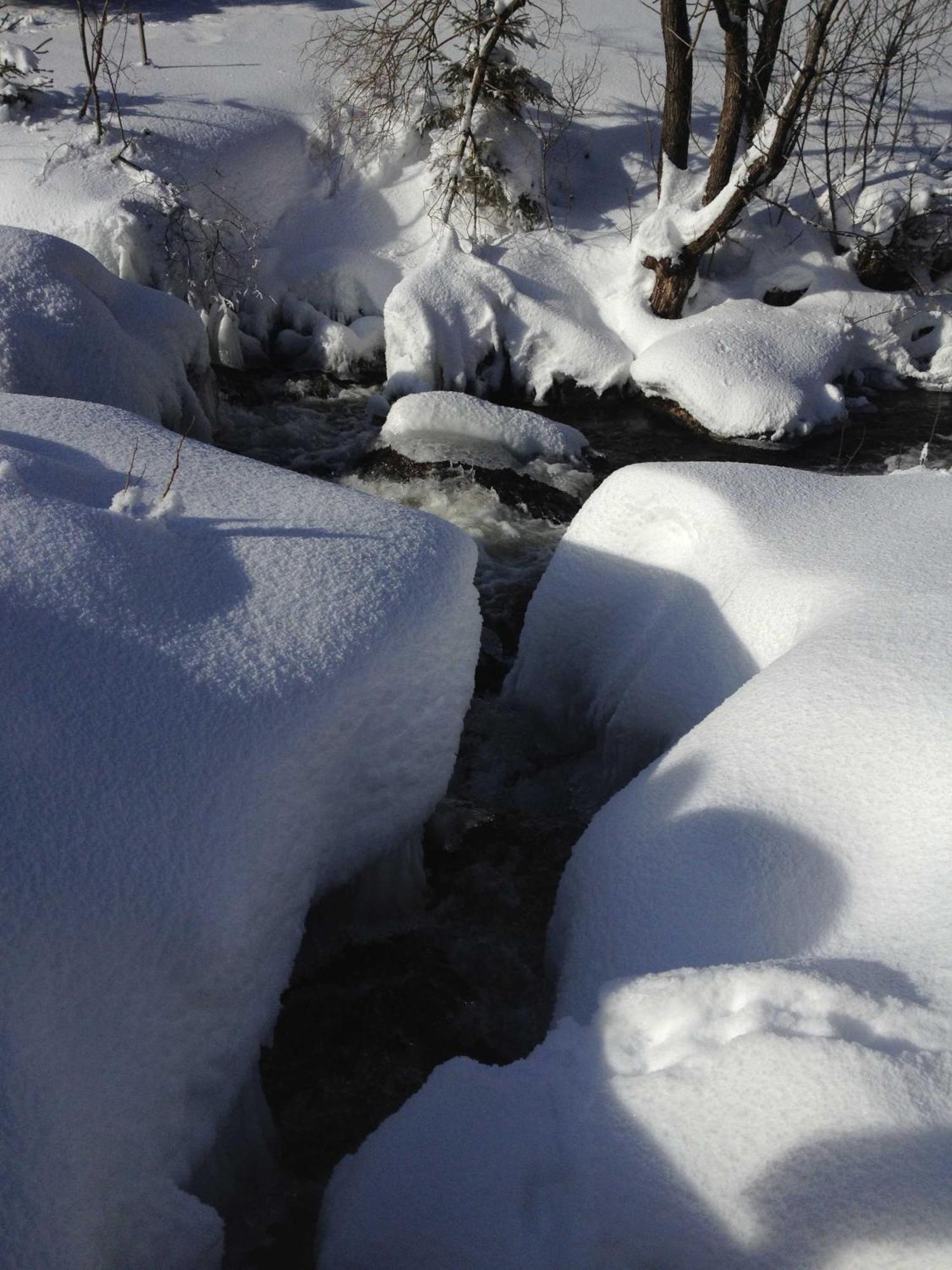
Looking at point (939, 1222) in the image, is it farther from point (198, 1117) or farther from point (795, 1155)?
point (198, 1117)

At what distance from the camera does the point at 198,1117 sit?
267 cm

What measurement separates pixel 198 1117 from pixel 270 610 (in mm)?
1542

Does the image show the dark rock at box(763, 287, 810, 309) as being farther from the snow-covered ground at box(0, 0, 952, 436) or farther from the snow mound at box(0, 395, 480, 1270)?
the snow mound at box(0, 395, 480, 1270)

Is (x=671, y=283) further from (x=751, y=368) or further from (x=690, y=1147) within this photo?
(x=690, y=1147)

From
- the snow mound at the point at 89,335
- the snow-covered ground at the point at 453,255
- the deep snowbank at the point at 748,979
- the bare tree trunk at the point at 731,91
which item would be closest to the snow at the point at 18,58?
the snow-covered ground at the point at 453,255

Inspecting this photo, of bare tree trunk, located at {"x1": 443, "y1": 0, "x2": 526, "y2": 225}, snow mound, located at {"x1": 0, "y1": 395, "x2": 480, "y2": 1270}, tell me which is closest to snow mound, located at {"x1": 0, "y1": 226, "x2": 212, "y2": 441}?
snow mound, located at {"x1": 0, "y1": 395, "x2": 480, "y2": 1270}

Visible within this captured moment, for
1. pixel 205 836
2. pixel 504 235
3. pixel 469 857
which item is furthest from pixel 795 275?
pixel 205 836

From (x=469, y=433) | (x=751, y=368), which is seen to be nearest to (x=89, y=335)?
(x=469, y=433)

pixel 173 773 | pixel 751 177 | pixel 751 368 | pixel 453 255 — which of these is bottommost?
pixel 751 368

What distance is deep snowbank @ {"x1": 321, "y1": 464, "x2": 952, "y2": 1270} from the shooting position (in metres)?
2.22

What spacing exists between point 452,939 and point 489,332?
6206mm

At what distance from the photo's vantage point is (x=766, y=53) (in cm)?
840

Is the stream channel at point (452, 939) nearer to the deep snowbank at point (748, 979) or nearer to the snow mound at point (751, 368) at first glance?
the deep snowbank at point (748, 979)

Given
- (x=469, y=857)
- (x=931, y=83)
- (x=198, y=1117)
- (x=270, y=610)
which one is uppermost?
(x=931, y=83)
